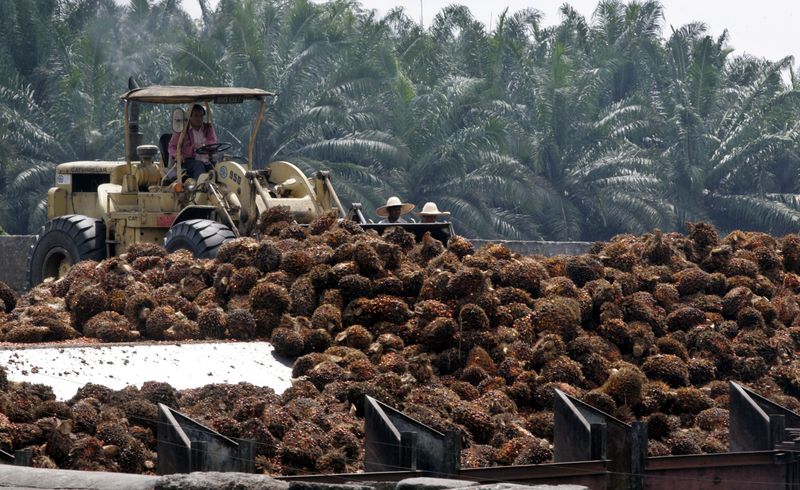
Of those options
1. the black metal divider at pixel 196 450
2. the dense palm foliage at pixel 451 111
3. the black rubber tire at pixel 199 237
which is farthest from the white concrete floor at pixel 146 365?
the dense palm foliage at pixel 451 111

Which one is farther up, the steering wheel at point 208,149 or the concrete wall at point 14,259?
the steering wheel at point 208,149

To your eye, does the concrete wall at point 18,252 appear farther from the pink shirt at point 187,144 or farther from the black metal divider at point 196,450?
the black metal divider at point 196,450

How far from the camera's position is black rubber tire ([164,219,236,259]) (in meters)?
17.6

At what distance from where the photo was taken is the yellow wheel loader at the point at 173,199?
61.8 feet

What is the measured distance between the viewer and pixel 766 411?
35.9 ft

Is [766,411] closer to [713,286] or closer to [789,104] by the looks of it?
[713,286]

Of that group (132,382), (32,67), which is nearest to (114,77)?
(32,67)

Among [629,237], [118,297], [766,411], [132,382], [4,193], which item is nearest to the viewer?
[766,411]

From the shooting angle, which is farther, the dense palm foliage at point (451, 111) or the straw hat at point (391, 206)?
the dense palm foliage at point (451, 111)

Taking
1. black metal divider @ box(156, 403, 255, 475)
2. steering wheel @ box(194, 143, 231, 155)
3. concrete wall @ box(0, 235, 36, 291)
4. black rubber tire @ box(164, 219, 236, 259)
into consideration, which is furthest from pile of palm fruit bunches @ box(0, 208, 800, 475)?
concrete wall @ box(0, 235, 36, 291)

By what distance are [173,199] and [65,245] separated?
168 centimetres

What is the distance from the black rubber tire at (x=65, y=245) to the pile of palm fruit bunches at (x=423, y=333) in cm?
266

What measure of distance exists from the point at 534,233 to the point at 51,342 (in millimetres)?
25983

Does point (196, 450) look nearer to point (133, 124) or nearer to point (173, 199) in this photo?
point (173, 199)
